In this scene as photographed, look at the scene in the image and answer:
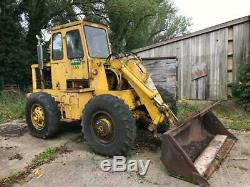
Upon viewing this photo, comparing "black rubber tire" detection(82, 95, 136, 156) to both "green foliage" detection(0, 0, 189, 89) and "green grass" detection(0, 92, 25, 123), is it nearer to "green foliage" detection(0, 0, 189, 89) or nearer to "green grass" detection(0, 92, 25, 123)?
"green grass" detection(0, 92, 25, 123)

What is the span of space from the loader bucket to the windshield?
7.72 ft

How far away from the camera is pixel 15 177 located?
461cm

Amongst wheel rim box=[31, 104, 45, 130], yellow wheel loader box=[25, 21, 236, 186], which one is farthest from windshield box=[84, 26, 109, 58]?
wheel rim box=[31, 104, 45, 130]

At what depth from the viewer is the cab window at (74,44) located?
6.12 metres

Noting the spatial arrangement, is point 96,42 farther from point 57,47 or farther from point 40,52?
point 40,52

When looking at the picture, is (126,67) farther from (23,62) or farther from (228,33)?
(23,62)

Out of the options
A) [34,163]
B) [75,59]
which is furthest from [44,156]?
[75,59]

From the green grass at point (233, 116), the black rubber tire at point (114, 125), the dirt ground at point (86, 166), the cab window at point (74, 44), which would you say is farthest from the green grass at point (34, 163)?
the green grass at point (233, 116)

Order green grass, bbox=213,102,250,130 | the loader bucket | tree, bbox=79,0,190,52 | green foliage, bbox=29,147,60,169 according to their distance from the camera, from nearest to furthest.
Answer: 1. the loader bucket
2. green foliage, bbox=29,147,60,169
3. green grass, bbox=213,102,250,130
4. tree, bbox=79,0,190,52

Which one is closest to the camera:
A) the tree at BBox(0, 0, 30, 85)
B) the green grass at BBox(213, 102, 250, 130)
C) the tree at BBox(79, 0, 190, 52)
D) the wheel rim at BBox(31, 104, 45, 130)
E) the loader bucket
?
the loader bucket

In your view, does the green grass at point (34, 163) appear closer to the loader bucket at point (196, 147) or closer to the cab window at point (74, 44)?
the cab window at point (74, 44)

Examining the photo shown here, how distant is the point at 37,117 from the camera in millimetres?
6496

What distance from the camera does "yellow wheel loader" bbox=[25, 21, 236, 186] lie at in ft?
16.3

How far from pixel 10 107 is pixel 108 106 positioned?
6041mm
